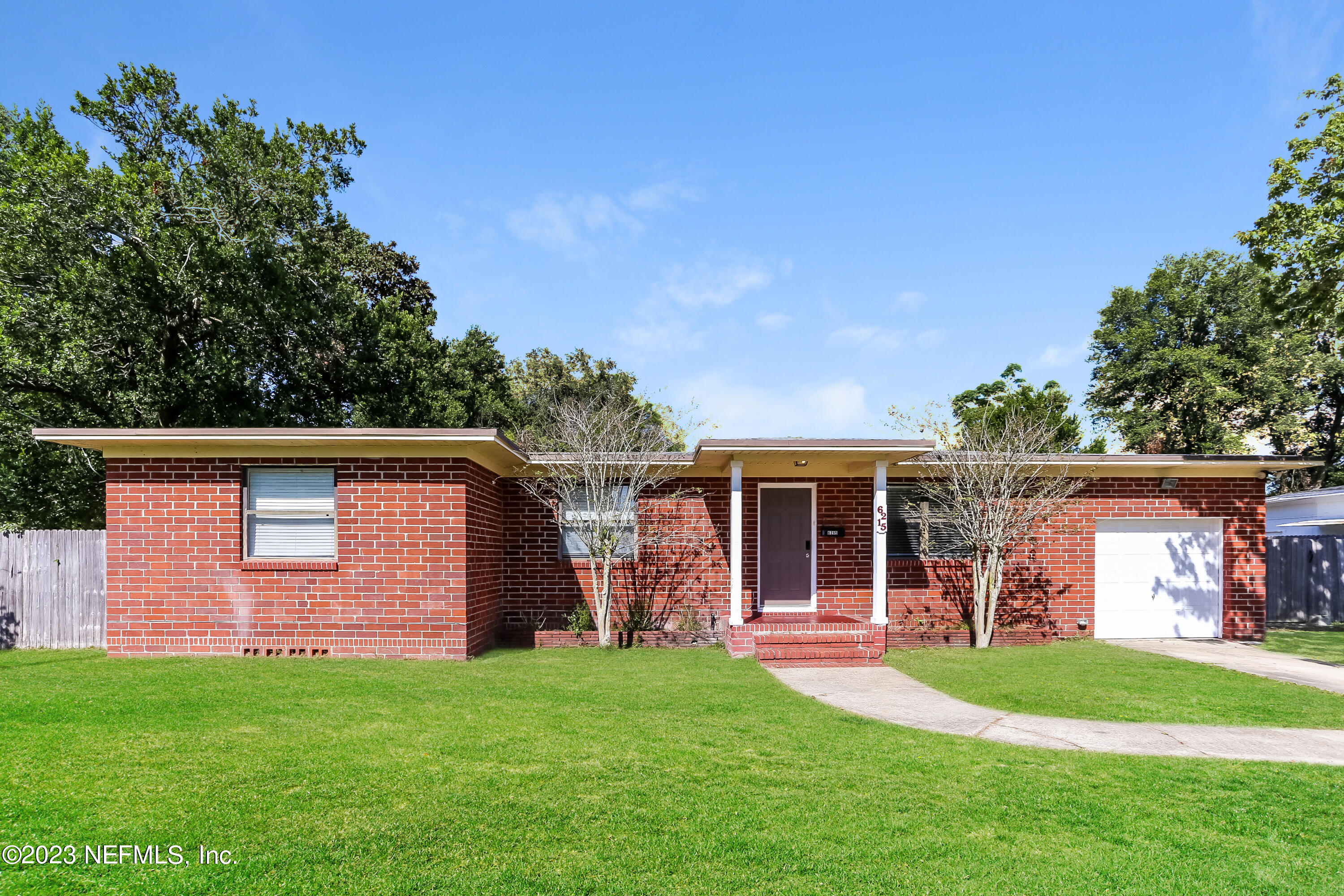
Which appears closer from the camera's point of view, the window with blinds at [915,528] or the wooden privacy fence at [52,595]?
the wooden privacy fence at [52,595]

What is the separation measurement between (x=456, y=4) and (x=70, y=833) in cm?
1098

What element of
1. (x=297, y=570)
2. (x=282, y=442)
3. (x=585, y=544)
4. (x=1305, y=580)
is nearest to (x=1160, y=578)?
(x=1305, y=580)

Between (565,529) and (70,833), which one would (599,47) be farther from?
(70,833)

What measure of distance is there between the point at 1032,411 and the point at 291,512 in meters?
18.0

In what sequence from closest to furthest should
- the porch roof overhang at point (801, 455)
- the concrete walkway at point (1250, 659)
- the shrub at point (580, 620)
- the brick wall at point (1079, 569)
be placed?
1. the concrete walkway at point (1250, 659)
2. the porch roof overhang at point (801, 455)
3. the shrub at point (580, 620)
4. the brick wall at point (1079, 569)

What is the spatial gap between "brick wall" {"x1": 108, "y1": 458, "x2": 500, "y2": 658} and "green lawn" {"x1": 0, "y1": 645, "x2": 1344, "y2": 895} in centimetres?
307

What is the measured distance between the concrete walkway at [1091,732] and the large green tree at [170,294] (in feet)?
52.2

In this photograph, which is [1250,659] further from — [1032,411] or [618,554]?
[1032,411]

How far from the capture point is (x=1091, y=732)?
6.69 meters

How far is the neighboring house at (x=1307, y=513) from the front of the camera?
19.2 meters

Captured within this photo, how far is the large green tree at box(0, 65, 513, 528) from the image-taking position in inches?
630

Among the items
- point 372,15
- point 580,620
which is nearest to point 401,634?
point 580,620

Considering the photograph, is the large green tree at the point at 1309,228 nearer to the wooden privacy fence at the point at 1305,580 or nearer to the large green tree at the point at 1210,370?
the wooden privacy fence at the point at 1305,580

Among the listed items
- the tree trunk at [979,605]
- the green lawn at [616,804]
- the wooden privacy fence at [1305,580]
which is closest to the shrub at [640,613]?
the tree trunk at [979,605]
